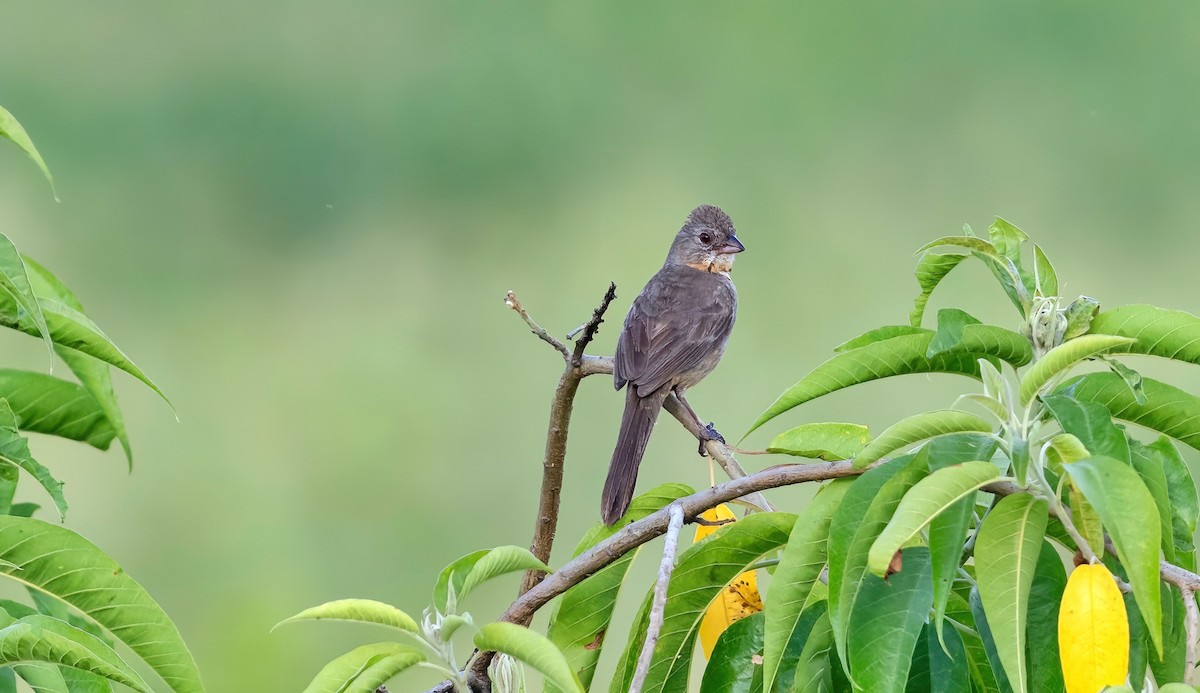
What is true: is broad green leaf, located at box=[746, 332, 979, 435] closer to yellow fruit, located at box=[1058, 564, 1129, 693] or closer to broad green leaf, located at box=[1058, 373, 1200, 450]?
broad green leaf, located at box=[1058, 373, 1200, 450]

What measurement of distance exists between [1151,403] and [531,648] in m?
0.73

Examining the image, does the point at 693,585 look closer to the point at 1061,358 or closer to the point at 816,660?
the point at 816,660

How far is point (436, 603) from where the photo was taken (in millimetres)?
1207

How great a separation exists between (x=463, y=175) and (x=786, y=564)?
7593mm

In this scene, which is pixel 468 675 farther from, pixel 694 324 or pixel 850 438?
pixel 694 324

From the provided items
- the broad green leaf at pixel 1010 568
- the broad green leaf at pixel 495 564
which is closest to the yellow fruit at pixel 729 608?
the broad green leaf at pixel 495 564

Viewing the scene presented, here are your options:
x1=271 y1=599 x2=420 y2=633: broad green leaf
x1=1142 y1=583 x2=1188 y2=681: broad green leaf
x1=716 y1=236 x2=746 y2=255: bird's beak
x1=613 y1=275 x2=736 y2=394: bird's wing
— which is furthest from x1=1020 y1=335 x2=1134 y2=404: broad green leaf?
x1=716 y1=236 x2=746 y2=255: bird's beak

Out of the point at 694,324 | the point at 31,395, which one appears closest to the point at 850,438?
the point at 31,395

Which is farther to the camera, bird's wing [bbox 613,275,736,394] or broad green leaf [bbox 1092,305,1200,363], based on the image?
bird's wing [bbox 613,275,736,394]

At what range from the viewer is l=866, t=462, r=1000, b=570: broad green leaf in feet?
3.14

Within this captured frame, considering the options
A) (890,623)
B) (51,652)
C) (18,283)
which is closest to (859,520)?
(890,623)

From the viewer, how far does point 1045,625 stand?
1180 millimetres

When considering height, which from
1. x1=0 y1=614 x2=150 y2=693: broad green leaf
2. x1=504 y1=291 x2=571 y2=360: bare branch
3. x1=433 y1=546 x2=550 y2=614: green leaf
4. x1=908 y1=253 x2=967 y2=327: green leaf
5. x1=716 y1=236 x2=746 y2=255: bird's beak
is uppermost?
x1=716 y1=236 x2=746 y2=255: bird's beak

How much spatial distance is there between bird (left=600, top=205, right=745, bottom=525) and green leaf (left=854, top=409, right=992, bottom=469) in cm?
97
